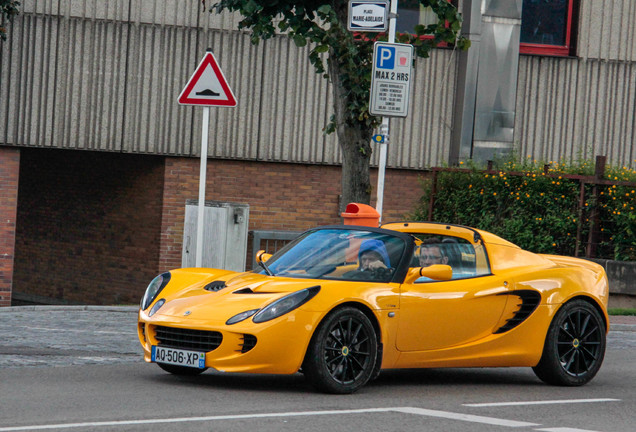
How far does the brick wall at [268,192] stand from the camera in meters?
18.0

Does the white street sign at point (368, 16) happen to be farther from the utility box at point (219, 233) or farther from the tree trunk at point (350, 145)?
the utility box at point (219, 233)

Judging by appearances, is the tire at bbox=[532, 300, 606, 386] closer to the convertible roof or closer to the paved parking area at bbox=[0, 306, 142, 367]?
the convertible roof

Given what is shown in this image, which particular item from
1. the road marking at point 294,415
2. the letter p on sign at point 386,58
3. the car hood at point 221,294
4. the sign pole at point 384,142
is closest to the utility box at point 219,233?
the sign pole at point 384,142

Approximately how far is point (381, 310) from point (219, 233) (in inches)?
272

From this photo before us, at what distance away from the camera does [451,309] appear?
8.51 metres

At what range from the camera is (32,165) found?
20.5 meters

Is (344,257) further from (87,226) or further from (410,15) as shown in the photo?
(87,226)

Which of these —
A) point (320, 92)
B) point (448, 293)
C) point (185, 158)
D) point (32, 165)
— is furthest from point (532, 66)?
point (448, 293)

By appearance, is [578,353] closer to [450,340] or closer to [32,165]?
[450,340]

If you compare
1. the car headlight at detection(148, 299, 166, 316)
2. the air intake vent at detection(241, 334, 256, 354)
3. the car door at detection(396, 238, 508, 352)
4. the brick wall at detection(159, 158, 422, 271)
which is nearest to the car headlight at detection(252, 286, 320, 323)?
the air intake vent at detection(241, 334, 256, 354)

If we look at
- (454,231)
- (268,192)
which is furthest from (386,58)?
(268,192)

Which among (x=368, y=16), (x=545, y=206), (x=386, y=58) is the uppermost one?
(x=368, y=16)

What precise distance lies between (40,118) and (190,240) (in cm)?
441

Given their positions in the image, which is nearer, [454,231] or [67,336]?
[454,231]
